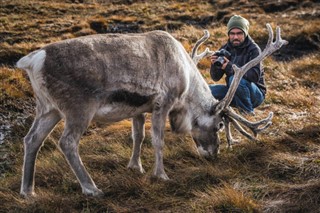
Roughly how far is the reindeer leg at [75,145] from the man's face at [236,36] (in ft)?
11.3

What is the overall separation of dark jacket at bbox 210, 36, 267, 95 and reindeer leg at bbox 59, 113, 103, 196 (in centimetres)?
308

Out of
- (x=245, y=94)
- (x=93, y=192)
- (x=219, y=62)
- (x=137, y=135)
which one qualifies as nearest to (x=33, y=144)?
(x=93, y=192)

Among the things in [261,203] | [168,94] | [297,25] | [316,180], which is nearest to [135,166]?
[168,94]

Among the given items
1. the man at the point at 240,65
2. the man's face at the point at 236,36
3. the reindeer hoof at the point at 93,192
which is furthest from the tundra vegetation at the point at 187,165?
the man's face at the point at 236,36

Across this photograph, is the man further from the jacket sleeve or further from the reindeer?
the reindeer

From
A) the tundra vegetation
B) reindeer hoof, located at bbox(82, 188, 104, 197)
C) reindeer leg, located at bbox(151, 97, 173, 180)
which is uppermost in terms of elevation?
reindeer leg, located at bbox(151, 97, 173, 180)

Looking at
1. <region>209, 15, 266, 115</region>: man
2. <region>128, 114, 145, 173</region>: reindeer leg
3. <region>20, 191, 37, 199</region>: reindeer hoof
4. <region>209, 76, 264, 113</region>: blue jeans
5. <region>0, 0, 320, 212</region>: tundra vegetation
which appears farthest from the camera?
<region>209, 76, 264, 113</region>: blue jeans

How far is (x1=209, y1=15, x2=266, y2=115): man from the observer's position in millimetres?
7390

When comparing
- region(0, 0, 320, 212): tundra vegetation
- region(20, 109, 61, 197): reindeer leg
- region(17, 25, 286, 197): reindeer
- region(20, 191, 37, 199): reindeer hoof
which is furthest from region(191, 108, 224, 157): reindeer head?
region(20, 191, 37, 199): reindeer hoof

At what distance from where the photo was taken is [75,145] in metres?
5.07

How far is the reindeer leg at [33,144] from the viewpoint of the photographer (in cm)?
539

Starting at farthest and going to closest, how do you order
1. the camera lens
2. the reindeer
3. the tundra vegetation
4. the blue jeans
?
the blue jeans
the camera lens
the reindeer
the tundra vegetation

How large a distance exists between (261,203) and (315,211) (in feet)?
1.80

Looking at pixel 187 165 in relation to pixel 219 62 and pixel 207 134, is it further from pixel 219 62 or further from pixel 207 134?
pixel 219 62
